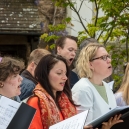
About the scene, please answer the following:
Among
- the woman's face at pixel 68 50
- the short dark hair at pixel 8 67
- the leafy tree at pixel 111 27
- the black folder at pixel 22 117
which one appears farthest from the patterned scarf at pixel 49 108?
the leafy tree at pixel 111 27

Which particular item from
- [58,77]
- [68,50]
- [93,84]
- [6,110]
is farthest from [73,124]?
[68,50]

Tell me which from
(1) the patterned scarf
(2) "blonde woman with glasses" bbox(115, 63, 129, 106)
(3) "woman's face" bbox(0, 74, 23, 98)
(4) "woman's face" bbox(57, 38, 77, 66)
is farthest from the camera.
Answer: (4) "woman's face" bbox(57, 38, 77, 66)

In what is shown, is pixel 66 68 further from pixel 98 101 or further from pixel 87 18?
pixel 87 18

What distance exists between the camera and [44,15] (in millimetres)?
13031

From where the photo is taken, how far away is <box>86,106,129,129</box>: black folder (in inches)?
130

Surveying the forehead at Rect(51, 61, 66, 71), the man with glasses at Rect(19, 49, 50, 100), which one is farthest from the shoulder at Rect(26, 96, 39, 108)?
the man with glasses at Rect(19, 49, 50, 100)

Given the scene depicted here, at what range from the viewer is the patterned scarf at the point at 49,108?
3.45 metres

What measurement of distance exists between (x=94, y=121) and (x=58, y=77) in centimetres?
61

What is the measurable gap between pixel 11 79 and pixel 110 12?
516cm

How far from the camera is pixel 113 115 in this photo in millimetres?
3381

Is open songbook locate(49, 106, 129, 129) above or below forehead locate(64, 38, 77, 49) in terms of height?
below

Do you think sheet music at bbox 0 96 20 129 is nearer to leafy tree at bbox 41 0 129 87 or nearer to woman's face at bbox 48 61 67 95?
woman's face at bbox 48 61 67 95

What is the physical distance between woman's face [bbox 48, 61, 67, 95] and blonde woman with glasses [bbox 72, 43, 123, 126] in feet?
0.87

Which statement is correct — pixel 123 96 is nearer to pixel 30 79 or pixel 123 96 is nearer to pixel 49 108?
pixel 30 79
